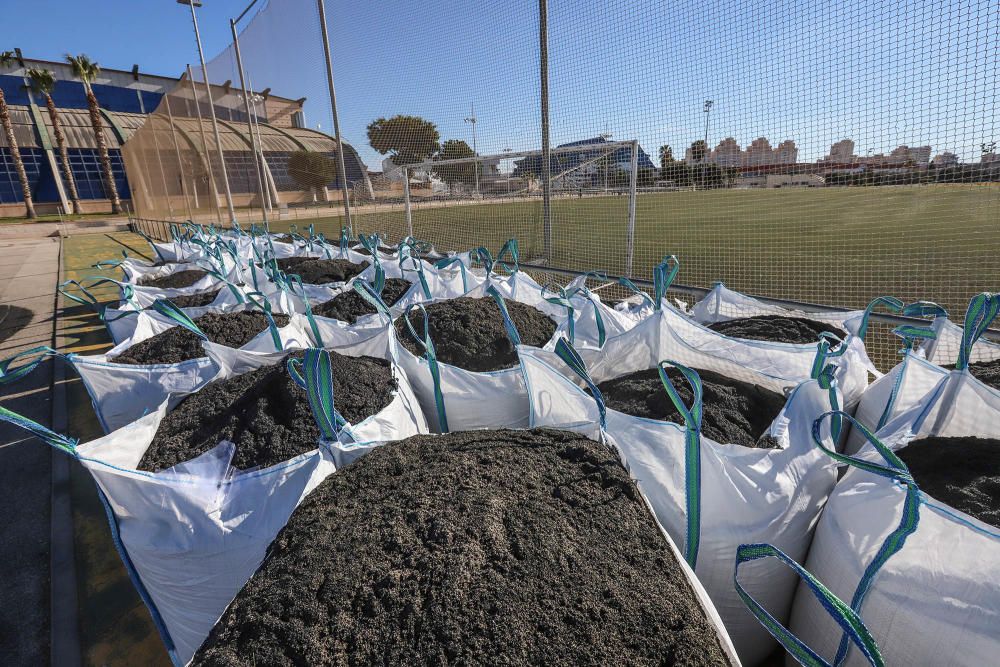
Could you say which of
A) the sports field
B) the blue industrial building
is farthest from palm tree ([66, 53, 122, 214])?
the sports field

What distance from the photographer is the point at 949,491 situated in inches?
37.7

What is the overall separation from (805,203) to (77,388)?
7.16 meters

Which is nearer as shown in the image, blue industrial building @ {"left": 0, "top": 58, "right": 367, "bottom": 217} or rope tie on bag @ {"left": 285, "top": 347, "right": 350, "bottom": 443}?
rope tie on bag @ {"left": 285, "top": 347, "right": 350, "bottom": 443}

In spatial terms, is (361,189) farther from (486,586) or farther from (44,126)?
(44,126)

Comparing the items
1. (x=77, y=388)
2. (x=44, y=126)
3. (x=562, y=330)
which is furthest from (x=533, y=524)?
(x=44, y=126)

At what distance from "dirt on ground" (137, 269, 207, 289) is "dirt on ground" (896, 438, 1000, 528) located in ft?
15.5

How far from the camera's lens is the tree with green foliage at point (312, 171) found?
10859 mm

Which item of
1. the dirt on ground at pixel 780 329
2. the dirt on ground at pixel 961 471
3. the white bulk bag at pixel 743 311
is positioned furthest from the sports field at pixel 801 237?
the dirt on ground at pixel 961 471

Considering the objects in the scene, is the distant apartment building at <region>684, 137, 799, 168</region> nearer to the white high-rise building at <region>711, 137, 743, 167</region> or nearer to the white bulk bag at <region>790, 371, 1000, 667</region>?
the white high-rise building at <region>711, 137, 743, 167</region>

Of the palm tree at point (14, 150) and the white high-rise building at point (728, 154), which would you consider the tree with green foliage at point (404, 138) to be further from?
the palm tree at point (14, 150)

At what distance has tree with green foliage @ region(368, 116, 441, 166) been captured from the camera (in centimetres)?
687

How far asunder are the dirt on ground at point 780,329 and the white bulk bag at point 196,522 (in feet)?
5.56

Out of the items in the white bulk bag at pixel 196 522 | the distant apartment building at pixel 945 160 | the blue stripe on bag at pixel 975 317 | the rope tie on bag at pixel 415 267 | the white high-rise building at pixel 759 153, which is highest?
the white high-rise building at pixel 759 153

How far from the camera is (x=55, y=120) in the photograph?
22656 millimetres
